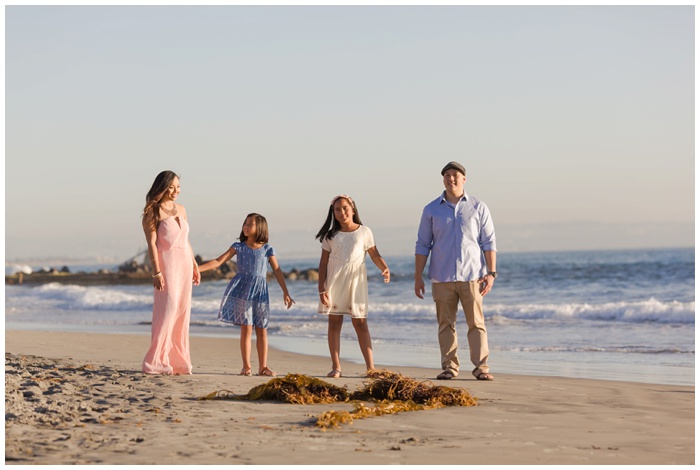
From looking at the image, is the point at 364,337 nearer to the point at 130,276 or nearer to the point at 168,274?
the point at 168,274

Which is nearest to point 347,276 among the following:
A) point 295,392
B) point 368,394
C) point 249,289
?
point 249,289

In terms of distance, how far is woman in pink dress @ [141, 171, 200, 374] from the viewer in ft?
26.8

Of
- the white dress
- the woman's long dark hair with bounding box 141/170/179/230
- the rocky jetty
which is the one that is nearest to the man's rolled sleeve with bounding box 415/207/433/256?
the white dress

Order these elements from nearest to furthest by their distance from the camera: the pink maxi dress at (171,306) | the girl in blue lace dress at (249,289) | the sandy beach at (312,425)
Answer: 1. the sandy beach at (312,425)
2. the pink maxi dress at (171,306)
3. the girl in blue lace dress at (249,289)

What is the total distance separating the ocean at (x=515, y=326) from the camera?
35.0 feet

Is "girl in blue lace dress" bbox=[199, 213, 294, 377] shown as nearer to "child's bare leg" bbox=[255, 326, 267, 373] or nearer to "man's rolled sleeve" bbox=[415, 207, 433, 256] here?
"child's bare leg" bbox=[255, 326, 267, 373]

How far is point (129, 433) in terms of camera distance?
17.6ft

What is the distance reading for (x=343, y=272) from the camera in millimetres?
8438

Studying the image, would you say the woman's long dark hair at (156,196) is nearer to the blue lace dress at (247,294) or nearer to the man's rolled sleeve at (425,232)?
the blue lace dress at (247,294)

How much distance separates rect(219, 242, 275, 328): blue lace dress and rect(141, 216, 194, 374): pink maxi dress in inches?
16.8

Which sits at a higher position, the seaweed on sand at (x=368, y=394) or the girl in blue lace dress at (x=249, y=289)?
the girl in blue lace dress at (x=249, y=289)

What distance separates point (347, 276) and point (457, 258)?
1.00 m

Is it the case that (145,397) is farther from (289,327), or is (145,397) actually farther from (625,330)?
(625,330)

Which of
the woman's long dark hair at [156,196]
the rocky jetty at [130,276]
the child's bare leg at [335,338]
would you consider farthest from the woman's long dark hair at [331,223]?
the rocky jetty at [130,276]
